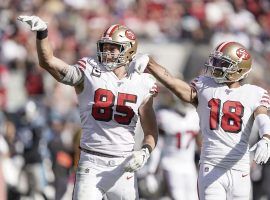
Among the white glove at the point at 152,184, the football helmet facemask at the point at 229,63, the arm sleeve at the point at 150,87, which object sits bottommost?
the white glove at the point at 152,184

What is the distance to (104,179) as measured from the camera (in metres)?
7.27

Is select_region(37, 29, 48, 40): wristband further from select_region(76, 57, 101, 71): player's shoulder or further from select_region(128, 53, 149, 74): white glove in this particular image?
select_region(128, 53, 149, 74): white glove

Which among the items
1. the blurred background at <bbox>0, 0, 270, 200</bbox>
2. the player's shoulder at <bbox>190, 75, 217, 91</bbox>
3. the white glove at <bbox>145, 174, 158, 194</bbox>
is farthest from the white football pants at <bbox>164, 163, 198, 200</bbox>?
the player's shoulder at <bbox>190, 75, 217, 91</bbox>

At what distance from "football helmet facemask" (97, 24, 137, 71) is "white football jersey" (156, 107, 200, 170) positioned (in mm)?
3355

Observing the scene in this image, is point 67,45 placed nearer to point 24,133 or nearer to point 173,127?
point 24,133

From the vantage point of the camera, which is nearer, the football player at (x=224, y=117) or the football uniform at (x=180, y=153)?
the football player at (x=224, y=117)

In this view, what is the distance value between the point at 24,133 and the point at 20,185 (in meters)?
0.82

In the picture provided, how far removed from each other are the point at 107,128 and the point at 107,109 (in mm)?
147

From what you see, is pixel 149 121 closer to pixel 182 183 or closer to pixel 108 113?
pixel 108 113

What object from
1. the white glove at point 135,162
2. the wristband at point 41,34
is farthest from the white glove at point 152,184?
the wristband at point 41,34

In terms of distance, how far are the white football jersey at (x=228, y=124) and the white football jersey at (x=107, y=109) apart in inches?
23.3

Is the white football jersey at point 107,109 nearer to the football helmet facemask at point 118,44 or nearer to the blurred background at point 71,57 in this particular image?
the football helmet facemask at point 118,44

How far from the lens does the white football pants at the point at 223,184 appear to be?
747cm

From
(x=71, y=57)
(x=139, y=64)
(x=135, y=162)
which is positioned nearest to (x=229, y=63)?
(x=139, y=64)
